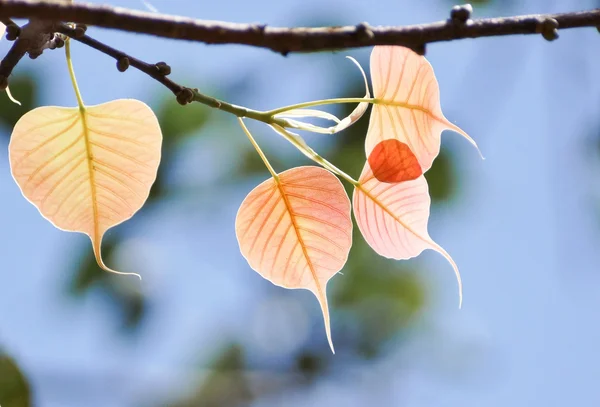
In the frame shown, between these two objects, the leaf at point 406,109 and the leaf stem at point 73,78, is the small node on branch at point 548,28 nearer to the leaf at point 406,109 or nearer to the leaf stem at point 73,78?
the leaf at point 406,109

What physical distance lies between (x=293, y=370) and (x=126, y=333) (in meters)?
0.56

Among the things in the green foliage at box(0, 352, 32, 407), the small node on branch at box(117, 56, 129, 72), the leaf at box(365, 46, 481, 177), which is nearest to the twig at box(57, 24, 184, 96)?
the small node on branch at box(117, 56, 129, 72)

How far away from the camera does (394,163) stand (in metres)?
0.41

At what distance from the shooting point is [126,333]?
1.83m

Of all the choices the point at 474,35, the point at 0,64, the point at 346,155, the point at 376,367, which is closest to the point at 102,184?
the point at 0,64

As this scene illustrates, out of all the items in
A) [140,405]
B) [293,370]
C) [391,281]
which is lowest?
[140,405]

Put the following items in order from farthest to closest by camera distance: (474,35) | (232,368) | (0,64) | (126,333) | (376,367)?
(376,367), (232,368), (126,333), (0,64), (474,35)

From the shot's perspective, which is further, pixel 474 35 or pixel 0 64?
pixel 0 64

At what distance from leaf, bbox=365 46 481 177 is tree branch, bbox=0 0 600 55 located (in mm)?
119

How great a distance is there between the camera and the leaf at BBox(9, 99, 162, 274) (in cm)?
39

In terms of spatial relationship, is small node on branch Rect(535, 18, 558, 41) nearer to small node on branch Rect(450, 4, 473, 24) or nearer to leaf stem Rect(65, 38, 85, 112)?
small node on branch Rect(450, 4, 473, 24)

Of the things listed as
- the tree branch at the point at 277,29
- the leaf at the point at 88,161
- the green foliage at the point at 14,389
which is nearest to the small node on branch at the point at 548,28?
the tree branch at the point at 277,29

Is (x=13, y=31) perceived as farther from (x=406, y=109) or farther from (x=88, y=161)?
(x=406, y=109)

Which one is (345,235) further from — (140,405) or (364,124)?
(140,405)
